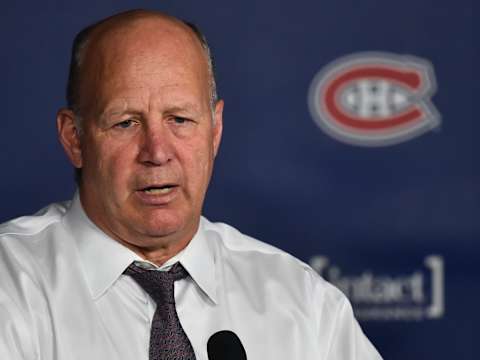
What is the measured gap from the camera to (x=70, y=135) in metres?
1.96

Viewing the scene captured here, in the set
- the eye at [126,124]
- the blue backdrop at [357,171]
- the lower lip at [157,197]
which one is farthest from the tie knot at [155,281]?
the blue backdrop at [357,171]

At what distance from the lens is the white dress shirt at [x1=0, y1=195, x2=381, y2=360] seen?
5.92 feet

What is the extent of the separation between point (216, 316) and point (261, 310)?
0.30 feet

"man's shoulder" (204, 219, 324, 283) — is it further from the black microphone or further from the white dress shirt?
the black microphone

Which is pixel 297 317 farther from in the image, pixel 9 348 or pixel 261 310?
pixel 9 348

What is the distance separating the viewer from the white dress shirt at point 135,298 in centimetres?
180

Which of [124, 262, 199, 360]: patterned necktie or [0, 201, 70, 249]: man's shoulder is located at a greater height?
[0, 201, 70, 249]: man's shoulder

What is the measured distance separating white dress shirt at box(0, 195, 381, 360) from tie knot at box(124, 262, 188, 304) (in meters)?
0.01

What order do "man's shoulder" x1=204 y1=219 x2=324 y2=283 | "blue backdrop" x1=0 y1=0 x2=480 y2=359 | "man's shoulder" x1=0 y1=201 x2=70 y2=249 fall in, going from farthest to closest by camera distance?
"blue backdrop" x1=0 y1=0 x2=480 y2=359 < "man's shoulder" x1=204 y1=219 x2=324 y2=283 < "man's shoulder" x1=0 y1=201 x2=70 y2=249

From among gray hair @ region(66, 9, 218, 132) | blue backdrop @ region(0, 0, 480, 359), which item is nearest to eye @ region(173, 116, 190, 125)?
gray hair @ region(66, 9, 218, 132)

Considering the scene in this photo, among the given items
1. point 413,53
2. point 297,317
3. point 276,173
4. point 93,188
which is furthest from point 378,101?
point 93,188

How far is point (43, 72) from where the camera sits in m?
2.53

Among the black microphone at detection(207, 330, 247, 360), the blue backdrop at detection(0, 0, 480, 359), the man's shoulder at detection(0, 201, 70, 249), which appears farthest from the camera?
the blue backdrop at detection(0, 0, 480, 359)

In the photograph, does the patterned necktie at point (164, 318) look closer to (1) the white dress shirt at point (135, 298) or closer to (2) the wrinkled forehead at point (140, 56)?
(1) the white dress shirt at point (135, 298)
